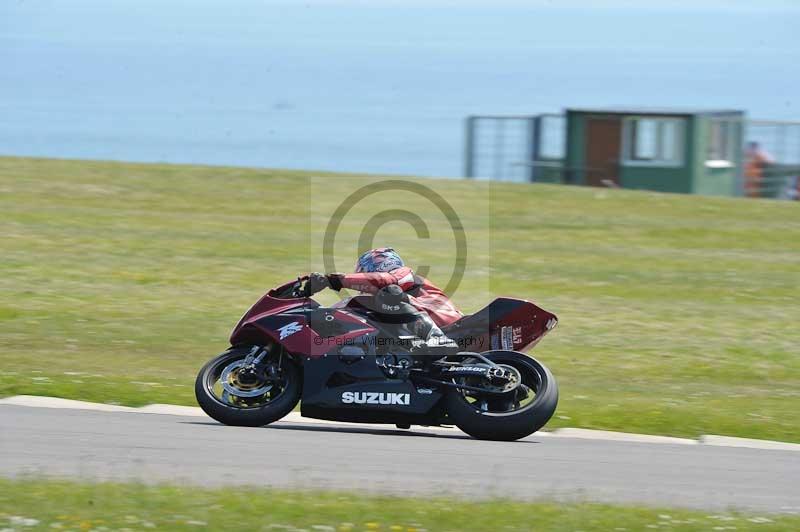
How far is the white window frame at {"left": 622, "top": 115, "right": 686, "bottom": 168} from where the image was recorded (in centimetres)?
3334

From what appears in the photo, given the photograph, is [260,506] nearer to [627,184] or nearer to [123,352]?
[123,352]

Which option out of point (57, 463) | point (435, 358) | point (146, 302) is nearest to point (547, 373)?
point (435, 358)

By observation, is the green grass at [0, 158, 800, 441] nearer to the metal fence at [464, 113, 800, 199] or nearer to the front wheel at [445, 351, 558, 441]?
the front wheel at [445, 351, 558, 441]

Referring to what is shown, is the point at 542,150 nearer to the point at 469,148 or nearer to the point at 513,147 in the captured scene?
the point at 513,147

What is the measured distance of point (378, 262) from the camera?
1055 centimetres

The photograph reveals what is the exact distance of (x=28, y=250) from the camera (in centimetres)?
2258

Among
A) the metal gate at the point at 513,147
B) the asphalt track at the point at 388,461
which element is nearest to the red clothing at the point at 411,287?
the asphalt track at the point at 388,461

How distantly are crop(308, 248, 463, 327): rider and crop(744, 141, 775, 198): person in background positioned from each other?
985 inches

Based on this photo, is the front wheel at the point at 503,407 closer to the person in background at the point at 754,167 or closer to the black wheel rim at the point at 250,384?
the black wheel rim at the point at 250,384

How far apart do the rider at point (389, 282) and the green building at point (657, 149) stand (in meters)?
23.5

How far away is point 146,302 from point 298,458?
9.45 metres

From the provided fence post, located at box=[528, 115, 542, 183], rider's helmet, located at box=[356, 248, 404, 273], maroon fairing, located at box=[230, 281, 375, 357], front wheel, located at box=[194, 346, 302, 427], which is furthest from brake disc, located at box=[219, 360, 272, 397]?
fence post, located at box=[528, 115, 542, 183]

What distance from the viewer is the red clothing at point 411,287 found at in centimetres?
1028

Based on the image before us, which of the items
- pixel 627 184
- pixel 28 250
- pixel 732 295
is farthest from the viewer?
pixel 627 184
